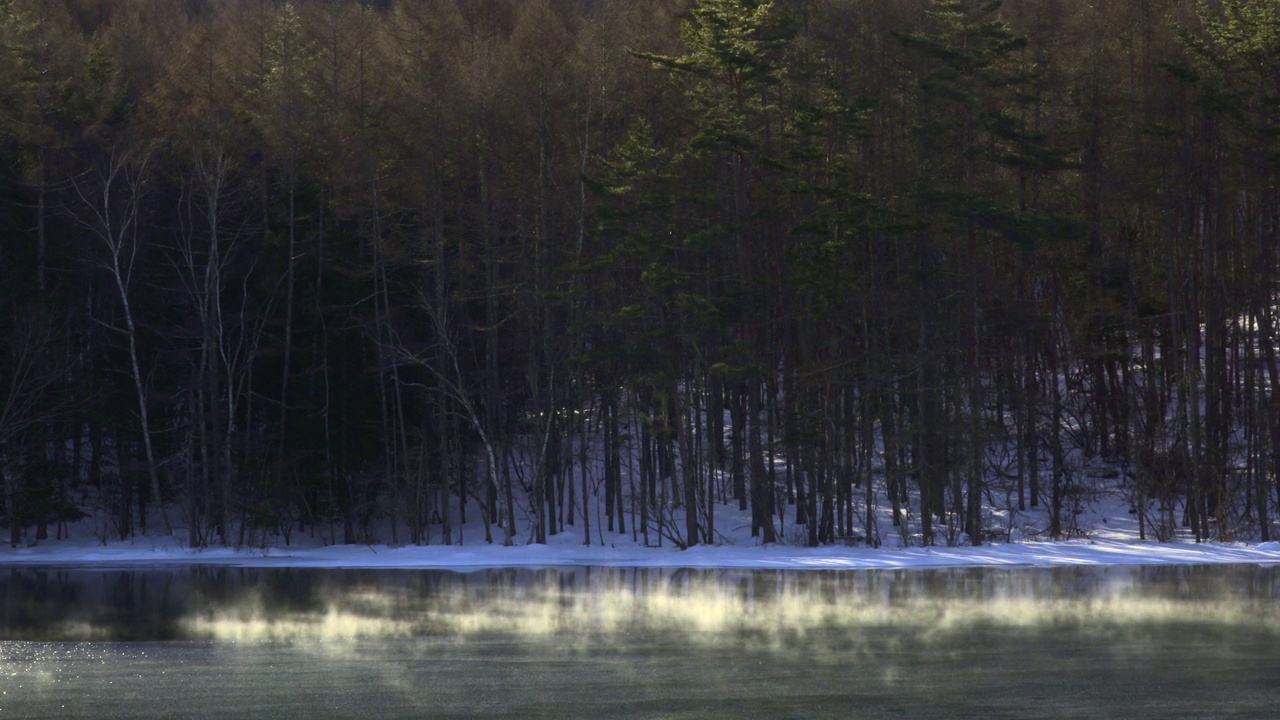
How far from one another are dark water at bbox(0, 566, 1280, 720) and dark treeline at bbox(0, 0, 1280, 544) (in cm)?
1119

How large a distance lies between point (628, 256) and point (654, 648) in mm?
18308

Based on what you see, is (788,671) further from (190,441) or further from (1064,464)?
(1064,464)

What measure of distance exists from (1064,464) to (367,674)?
29.6 meters

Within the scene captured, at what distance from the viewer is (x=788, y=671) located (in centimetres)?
1250

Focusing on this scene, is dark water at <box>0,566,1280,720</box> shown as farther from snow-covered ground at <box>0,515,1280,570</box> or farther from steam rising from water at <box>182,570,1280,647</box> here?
snow-covered ground at <box>0,515,1280,570</box>

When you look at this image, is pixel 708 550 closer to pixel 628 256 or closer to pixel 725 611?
pixel 628 256

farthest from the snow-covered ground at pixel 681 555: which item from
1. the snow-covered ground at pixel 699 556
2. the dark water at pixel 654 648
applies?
the dark water at pixel 654 648

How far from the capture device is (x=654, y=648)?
13953 millimetres

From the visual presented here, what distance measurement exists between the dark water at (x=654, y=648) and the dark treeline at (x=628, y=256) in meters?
11.2

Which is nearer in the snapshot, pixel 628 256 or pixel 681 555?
pixel 681 555

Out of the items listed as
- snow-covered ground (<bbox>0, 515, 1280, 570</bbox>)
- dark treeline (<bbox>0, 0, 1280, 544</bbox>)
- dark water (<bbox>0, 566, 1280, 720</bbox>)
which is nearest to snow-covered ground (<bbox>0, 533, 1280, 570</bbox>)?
snow-covered ground (<bbox>0, 515, 1280, 570</bbox>)

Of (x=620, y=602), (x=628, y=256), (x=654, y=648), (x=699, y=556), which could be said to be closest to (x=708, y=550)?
(x=699, y=556)

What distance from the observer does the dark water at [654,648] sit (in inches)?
436

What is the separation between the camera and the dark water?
11086 mm
